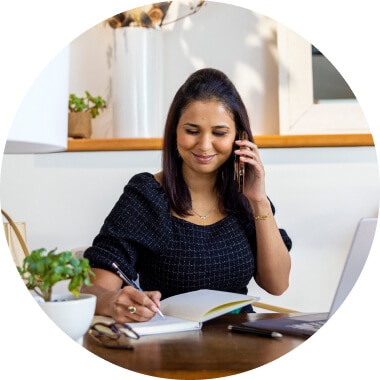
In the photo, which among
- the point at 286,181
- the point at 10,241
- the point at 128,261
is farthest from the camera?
the point at 286,181

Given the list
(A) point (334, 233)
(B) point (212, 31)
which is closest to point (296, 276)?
(A) point (334, 233)

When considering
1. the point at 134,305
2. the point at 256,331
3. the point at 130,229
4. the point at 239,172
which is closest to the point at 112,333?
the point at 134,305

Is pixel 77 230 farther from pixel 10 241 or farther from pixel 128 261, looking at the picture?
pixel 128 261

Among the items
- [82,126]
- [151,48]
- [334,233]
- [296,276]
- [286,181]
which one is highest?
[151,48]

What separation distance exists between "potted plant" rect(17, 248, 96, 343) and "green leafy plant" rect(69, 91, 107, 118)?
3.58 ft

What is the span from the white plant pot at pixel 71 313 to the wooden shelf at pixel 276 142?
1.10 meters

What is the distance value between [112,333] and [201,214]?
0.59 metres

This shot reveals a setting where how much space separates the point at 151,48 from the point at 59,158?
0.43 meters

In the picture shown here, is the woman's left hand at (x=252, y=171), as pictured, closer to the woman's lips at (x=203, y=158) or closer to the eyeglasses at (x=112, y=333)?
the woman's lips at (x=203, y=158)

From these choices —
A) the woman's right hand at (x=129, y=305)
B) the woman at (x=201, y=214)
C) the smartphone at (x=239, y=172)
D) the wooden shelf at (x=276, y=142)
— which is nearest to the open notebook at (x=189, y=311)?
the woman's right hand at (x=129, y=305)

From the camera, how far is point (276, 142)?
A: 73.4 inches

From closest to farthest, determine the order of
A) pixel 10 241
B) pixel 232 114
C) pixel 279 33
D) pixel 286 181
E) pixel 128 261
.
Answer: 1. pixel 128 261
2. pixel 232 114
3. pixel 10 241
4. pixel 279 33
5. pixel 286 181

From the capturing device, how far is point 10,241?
163 cm

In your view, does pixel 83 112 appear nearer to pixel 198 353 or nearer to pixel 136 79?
pixel 136 79
